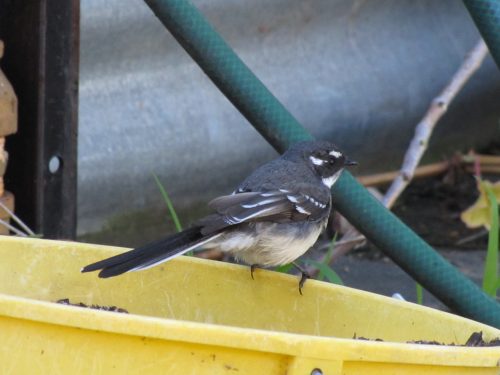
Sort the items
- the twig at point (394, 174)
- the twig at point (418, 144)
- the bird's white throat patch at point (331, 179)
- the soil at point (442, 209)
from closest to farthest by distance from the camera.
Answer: the bird's white throat patch at point (331, 179) → the twig at point (418, 144) → the twig at point (394, 174) → the soil at point (442, 209)

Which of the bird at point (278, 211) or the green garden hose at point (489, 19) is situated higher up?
the green garden hose at point (489, 19)

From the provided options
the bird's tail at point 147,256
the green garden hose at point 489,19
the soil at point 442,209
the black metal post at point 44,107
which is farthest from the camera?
the soil at point 442,209

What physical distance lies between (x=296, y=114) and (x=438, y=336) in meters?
2.76

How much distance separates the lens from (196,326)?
2.03m

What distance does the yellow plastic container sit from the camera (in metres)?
2.05

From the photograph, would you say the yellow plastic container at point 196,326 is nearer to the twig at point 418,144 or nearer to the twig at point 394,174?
the twig at point 418,144

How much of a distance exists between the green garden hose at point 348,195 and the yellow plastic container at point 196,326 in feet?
2.15

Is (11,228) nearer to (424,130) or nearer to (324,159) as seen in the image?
(324,159)

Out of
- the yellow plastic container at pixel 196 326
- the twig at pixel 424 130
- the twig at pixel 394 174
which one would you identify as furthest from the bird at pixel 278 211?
the twig at pixel 394 174

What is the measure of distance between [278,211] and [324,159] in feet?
1.49

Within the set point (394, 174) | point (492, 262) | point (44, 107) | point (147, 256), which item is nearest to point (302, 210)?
point (492, 262)

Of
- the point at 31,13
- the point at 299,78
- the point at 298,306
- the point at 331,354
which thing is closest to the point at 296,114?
the point at 299,78

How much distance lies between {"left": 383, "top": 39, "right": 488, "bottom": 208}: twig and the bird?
3.21 feet

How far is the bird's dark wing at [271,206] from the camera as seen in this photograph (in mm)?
3047
